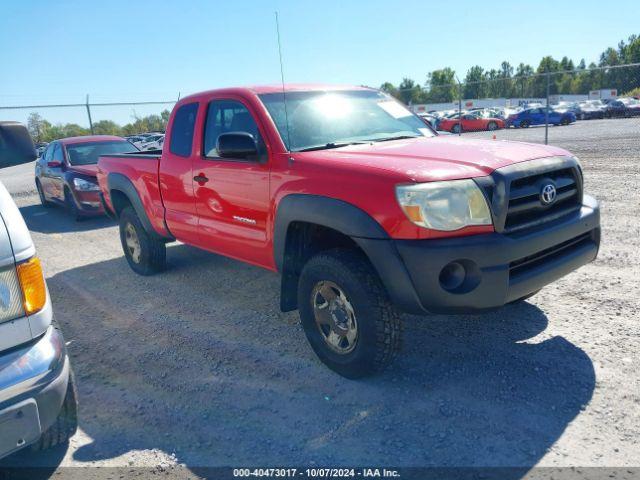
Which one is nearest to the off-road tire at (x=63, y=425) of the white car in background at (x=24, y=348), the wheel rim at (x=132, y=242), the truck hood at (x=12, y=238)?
the white car in background at (x=24, y=348)

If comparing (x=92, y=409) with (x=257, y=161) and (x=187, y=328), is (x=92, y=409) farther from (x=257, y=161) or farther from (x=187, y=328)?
(x=257, y=161)

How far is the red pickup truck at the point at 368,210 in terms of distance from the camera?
2793 mm

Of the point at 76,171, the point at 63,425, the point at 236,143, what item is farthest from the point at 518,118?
the point at 63,425

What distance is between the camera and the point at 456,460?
251cm

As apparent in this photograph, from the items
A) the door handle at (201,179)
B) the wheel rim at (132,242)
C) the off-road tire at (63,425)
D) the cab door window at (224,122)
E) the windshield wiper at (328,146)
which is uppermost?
the cab door window at (224,122)

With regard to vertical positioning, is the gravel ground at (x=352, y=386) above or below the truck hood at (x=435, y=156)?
below

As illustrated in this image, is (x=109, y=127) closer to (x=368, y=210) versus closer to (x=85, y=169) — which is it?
(x=85, y=169)

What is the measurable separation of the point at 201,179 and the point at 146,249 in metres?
1.71

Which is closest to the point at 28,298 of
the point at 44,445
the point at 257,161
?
the point at 44,445

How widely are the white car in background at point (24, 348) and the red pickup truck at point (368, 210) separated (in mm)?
1547

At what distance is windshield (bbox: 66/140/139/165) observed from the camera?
32.9ft

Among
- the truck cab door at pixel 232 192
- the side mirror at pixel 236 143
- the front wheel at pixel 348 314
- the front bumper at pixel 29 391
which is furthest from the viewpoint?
the truck cab door at pixel 232 192

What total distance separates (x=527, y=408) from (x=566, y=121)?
3263cm

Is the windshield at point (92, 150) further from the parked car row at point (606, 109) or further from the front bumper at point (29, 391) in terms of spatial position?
the parked car row at point (606, 109)
